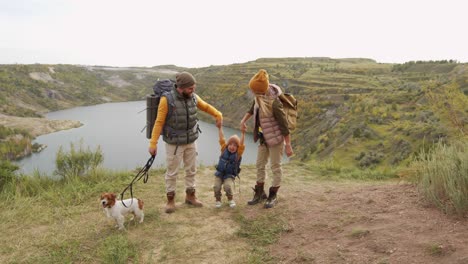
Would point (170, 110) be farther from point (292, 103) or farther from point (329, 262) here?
point (329, 262)

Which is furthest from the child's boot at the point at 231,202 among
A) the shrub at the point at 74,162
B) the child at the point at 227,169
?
the shrub at the point at 74,162

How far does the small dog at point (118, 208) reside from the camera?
3969 millimetres

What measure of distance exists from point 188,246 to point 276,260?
3.54 ft

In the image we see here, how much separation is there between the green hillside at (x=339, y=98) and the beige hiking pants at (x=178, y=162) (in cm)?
449

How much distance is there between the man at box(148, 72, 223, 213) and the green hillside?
15.0 feet

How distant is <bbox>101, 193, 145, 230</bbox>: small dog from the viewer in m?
3.97

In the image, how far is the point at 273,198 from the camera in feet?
15.3

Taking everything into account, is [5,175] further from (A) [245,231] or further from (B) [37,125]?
(B) [37,125]

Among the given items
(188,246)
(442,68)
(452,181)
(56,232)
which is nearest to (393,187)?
(452,181)

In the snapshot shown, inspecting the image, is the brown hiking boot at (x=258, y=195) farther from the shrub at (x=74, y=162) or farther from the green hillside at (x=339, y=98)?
the green hillside at (x=339, y=98)

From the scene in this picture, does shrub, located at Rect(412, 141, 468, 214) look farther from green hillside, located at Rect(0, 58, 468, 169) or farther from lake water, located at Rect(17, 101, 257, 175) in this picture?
lake water, located at Rect(17, 101, 257, 175)

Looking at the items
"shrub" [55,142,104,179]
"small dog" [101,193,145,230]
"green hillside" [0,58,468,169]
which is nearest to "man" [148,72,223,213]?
"small dog" [101,193,145,230]

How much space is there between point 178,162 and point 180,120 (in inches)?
25.7

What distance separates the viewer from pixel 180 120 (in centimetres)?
442
